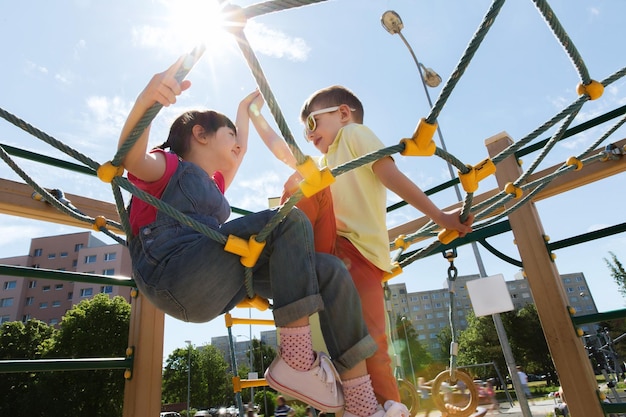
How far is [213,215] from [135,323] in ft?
3.58

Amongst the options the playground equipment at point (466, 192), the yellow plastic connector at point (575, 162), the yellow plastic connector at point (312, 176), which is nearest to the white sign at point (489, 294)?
the playground equipment at point (466, 192)

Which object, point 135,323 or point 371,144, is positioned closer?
point 371,144

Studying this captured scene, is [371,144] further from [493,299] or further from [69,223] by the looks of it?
[493,299]

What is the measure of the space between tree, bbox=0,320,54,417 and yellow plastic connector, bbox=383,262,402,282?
20174 mm

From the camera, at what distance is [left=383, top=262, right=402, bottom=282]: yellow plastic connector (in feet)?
5.33

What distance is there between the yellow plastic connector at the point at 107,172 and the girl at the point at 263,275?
0.29ft

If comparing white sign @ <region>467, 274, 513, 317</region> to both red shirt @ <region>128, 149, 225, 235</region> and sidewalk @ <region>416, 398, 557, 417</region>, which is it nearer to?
red shirt @ <region>128, 149, 225, 235</region>

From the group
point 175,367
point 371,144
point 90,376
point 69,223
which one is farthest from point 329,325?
point 175,367

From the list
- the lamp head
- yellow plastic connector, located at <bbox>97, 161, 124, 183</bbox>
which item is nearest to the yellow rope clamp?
yellow plastic connector, located at <bbox>97, 161, 124, 183</bbox>

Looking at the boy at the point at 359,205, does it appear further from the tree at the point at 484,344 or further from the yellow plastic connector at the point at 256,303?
the tree at the point at 484,344

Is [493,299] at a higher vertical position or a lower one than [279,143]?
lower

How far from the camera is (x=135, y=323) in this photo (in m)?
2.00

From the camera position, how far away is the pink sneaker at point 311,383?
1.00 m

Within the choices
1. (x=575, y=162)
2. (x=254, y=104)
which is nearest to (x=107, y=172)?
(x=254, y=104)
